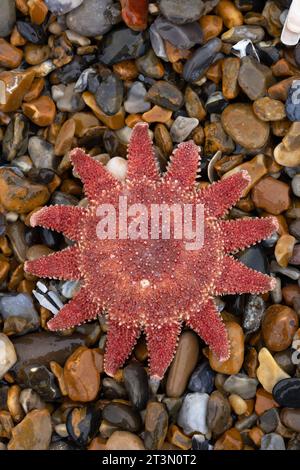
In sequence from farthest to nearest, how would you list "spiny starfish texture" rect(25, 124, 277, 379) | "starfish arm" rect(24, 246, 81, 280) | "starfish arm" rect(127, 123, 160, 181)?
"starfish arm" rect(24, 246, 81, 280), "starfish arm" rect(127, 123, 160, 181), "spiny starfish texture" rect(25, 124, 277, 379)

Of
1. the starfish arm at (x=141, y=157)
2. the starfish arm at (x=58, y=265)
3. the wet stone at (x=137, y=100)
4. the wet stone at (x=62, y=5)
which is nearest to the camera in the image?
the starfish arm at (x=141, y=157)

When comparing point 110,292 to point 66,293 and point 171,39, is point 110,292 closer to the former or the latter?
point 66,293

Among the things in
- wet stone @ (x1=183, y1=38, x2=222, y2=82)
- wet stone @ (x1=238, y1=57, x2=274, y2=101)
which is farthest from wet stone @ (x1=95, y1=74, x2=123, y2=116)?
wet stone @ (x1=238, y1=57, x2=274, y2=101)

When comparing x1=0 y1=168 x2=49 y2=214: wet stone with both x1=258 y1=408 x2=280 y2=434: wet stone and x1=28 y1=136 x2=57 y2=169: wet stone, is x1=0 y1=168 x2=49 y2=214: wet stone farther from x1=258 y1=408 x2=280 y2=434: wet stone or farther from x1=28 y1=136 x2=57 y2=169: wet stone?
x1=258 y1=408 x2=280 y2=434: wet stone

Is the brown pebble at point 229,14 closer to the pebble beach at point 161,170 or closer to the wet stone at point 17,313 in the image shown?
the pebble beach at point 161,170

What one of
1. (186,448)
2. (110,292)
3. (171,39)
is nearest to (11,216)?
(110,292)

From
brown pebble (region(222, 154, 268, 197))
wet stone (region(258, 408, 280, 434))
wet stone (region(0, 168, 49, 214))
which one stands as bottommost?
wet stone (region(258, 408, 280, 434))

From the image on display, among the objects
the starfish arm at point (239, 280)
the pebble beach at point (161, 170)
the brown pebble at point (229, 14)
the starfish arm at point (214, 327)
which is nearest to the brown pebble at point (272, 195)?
the pebble beach at point (161, 170)
